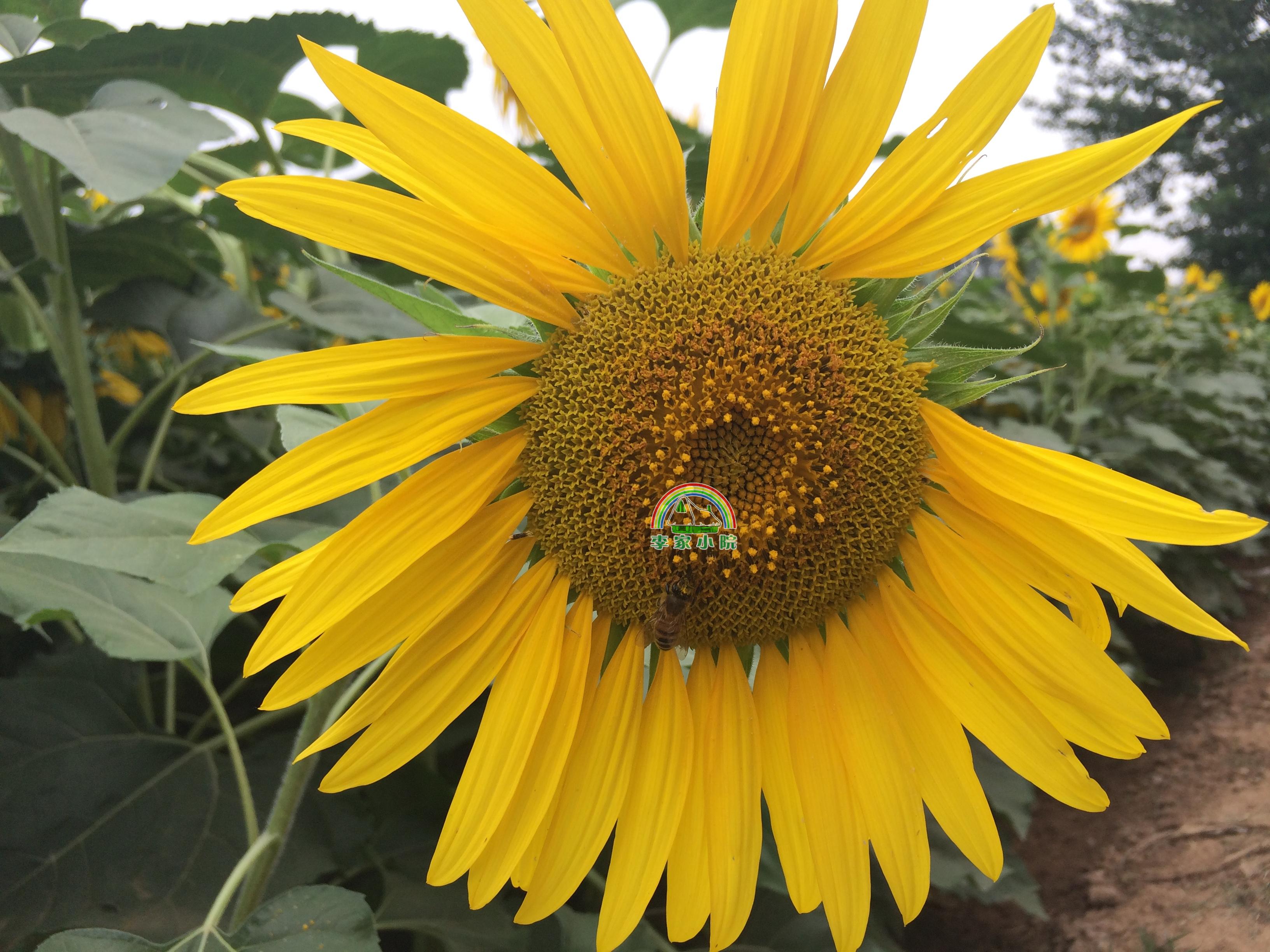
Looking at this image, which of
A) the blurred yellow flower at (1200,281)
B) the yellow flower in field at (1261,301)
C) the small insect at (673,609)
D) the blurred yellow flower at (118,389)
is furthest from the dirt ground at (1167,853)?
the yellow flower in field at (1261,301)

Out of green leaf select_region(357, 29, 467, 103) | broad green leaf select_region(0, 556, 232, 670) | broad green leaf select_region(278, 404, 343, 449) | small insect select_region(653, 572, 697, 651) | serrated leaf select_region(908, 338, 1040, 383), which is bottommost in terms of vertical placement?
broad green leaf select_region(0, 556, 232, 670)

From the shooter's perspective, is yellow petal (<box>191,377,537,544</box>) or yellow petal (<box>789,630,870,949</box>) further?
yellow petal (<box>789,630,870,949</box>)

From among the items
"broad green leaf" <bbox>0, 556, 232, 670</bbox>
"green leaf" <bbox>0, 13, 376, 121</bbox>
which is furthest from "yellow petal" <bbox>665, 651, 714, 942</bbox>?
"green leaf" <bbox>0, 13, 376, 121</bbox>

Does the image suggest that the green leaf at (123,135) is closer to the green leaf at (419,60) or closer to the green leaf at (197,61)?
the green leaf at (197,61)

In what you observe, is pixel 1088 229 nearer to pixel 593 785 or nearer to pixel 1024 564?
pixel 1024 564

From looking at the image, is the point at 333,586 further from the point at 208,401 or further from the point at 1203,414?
the point at 1203,414

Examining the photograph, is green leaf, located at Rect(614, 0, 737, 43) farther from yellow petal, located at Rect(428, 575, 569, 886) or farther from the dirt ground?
the dirt ground

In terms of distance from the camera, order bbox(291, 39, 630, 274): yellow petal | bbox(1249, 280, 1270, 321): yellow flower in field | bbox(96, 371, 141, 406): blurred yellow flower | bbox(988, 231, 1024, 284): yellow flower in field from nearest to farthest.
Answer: bbox(291, 39, 630, 274): yellow petal → bbox(96, 371, 141, 406): blurred yellow flower → bbox(988, 231, 1024, 284): yellow flower in field → bbox(1249, 280, 1270, 321): yellow flower in field
